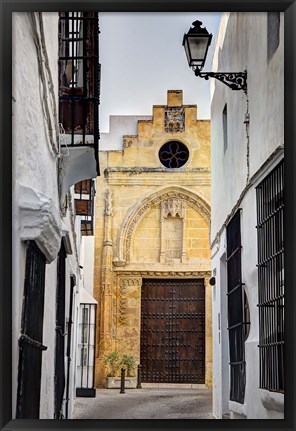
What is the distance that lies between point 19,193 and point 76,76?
3.87 m

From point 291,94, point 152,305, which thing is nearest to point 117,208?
point 152,305

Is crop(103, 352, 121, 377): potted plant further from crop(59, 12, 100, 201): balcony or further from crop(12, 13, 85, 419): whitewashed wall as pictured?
crop(12, 13, 85, 419): whitewashed wall

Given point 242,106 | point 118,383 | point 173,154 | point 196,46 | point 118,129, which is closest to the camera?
point 196,46

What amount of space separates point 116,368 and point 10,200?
12582mm

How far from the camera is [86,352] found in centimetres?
1438

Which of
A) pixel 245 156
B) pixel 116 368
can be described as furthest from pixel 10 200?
pixel 116 368

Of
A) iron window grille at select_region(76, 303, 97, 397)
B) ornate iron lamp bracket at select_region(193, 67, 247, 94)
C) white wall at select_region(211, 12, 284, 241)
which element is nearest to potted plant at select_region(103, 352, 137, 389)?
iron window grille at select_region(76, 303, 97, 397)

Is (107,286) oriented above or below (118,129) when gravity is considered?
below

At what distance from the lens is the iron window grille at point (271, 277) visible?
18.5 feet

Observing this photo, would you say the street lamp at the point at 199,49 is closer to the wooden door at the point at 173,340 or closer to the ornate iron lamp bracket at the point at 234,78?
the ornate iron lamp bracket at the point at 234,78

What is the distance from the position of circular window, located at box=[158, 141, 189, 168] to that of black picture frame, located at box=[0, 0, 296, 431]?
13075 millimetres

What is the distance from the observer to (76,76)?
8.04 metres

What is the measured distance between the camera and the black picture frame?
405 centimetres

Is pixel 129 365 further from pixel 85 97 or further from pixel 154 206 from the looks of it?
pixel 85 97
